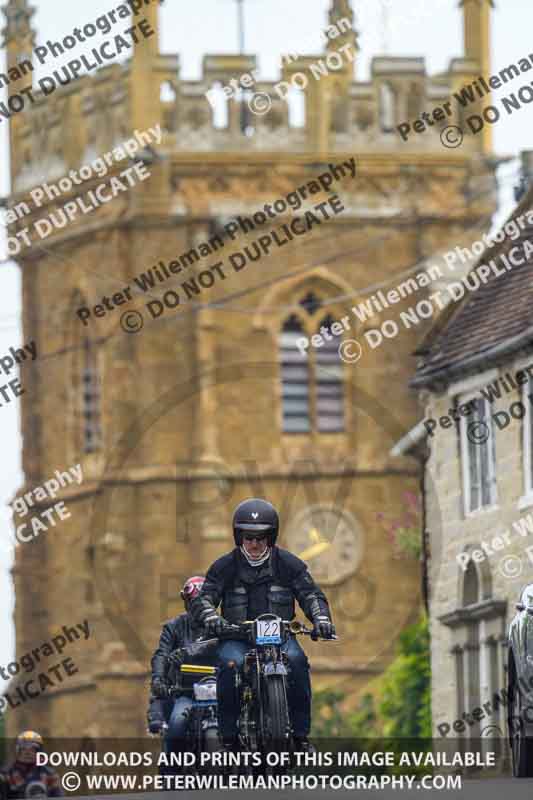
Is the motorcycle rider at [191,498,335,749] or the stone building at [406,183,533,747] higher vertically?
the stone building at [406,183,533,747]

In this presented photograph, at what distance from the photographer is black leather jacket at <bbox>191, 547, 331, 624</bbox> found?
22641mm

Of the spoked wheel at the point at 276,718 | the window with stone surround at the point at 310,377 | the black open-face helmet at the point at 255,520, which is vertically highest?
the window with stone surround at the point at 310,377

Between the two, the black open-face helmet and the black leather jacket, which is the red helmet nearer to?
the black leather jacket

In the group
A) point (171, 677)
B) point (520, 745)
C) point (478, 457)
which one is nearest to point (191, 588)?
point (171, 677)

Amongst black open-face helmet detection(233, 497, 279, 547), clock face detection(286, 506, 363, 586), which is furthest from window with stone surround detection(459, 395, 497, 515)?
clock face detection(286, 506, 363, 586)

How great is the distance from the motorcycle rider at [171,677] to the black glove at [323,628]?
2443mm

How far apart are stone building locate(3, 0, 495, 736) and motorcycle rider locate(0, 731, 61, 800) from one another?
3895 cm

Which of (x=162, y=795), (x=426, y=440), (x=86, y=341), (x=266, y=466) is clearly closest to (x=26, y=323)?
(x=86, y=341)

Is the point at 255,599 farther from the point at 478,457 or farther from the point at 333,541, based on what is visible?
the point at 333,541

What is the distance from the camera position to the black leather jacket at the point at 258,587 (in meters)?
22.6

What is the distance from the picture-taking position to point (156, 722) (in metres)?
25.3

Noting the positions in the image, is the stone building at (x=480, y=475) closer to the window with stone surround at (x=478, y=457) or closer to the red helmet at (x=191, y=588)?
the window with stone surround at (x=478, y=457)

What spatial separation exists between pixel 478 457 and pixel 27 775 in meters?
14.2

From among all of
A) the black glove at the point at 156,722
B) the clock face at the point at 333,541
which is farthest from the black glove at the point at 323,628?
the clock face at the point at 333,541
